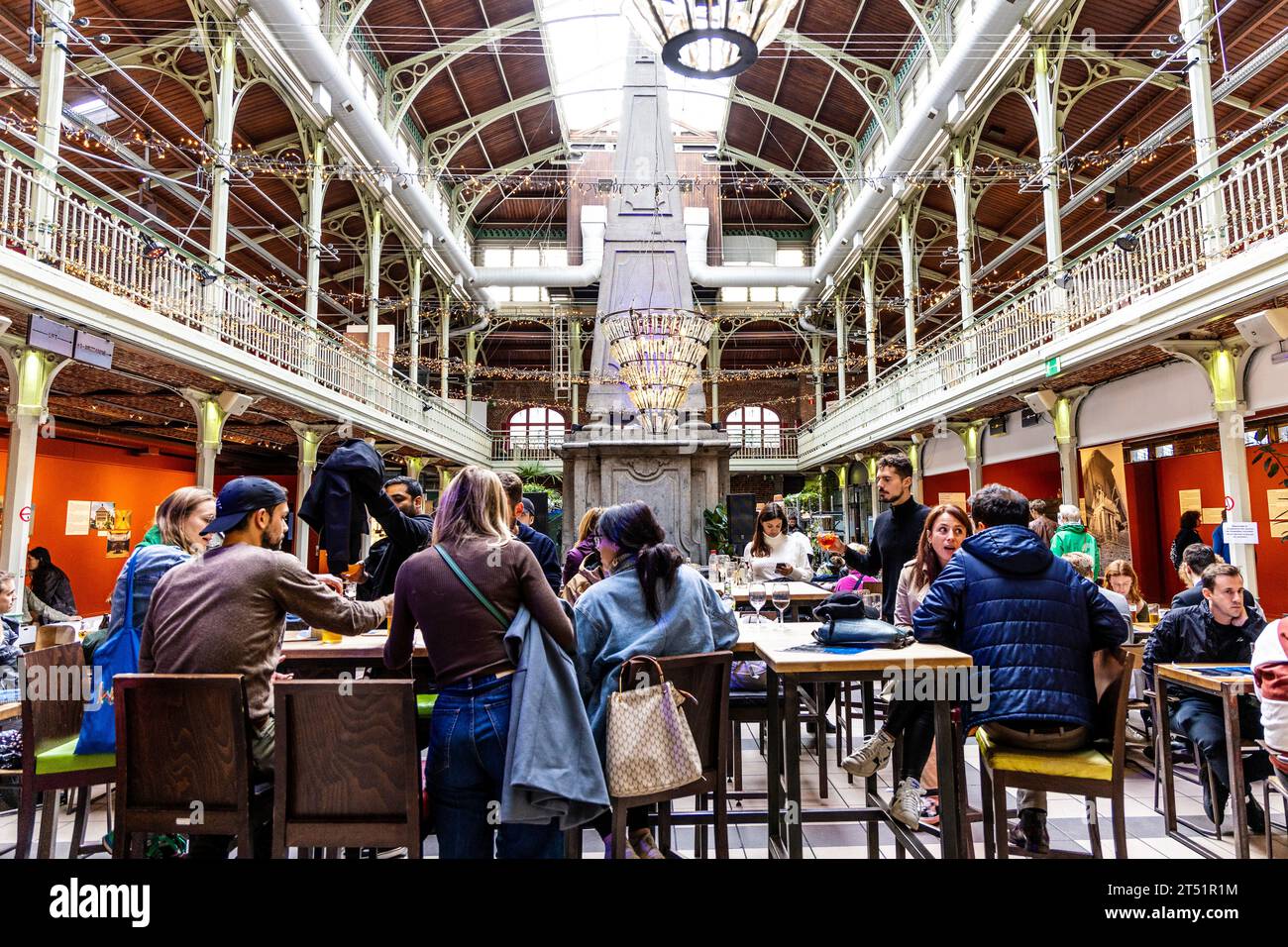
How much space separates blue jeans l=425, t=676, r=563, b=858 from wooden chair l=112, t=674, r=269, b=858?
56cm

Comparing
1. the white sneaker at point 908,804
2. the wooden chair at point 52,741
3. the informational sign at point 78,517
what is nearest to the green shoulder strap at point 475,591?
the wooden chair at point 52,741

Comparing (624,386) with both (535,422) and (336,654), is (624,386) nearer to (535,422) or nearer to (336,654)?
(336,654)

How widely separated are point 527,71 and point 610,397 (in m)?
8.63

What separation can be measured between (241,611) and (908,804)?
2.31 metres

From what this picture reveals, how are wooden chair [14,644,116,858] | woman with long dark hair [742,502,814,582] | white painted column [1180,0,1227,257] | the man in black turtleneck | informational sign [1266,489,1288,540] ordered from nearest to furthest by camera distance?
wooden chair [14,644,116,858] < the man in black turtleneck < woman with long dark hair [742,502,814,582] < white painted column [1180,0,1227,257] < informational sign [1266,489,1288,540]

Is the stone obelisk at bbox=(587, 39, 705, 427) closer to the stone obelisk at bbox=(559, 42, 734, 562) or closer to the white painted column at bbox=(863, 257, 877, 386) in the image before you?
the stone obelisk at bbox=(559, 42, 734, 562)

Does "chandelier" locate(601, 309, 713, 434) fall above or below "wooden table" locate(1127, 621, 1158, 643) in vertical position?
above

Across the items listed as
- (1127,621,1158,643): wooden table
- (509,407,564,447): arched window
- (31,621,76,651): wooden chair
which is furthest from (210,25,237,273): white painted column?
(509,407,564,447): arched window

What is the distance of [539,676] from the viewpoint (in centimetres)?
189

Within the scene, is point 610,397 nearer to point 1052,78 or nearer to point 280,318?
point 280,318

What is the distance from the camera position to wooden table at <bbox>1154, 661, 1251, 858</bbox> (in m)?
2.74

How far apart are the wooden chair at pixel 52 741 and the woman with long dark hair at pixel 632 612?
1.56m

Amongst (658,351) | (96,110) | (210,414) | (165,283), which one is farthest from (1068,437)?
(96,110)

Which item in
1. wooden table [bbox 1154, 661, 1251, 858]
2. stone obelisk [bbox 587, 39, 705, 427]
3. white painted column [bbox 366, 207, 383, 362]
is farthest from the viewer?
stone obelisk [bbox 587, 39, 705, 427]
